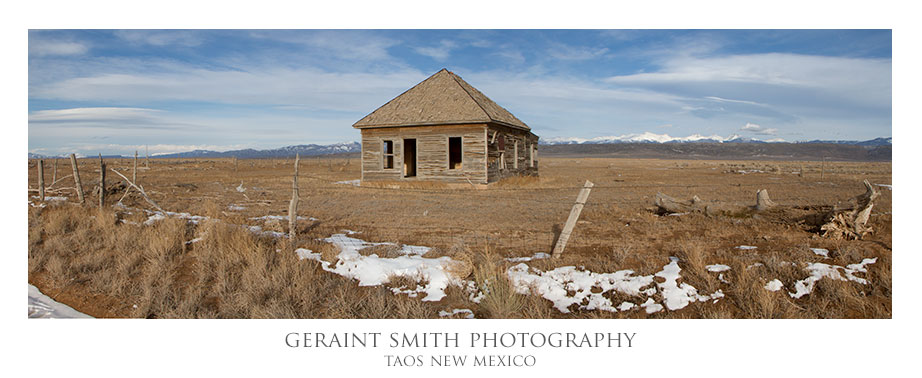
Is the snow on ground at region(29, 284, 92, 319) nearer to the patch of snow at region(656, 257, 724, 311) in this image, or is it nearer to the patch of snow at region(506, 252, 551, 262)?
the patch of snow at region(506, 252, 551, 262)

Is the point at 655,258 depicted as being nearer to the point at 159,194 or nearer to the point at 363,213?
the point at 363,213

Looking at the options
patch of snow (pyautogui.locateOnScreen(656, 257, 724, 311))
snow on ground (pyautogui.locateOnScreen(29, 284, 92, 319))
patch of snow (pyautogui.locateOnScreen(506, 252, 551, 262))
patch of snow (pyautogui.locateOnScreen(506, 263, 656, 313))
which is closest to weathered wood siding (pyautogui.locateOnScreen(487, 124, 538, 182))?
patch of snow (pyautogui.locateOnScreen(506, 252, 551, 262))

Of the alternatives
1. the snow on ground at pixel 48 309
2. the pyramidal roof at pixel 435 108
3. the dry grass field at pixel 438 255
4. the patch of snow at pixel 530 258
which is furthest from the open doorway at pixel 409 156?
the snow on ground at pixel 48 309

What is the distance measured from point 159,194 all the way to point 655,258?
49.7ft

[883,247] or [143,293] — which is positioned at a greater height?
[883,247]

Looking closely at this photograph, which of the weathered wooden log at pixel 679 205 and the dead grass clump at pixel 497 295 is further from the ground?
the weathered wooden log at pixel 679 205

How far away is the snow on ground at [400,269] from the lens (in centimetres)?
543

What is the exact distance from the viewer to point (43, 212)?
10.1 m

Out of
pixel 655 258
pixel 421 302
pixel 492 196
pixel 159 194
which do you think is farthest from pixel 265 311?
pixel 159 194

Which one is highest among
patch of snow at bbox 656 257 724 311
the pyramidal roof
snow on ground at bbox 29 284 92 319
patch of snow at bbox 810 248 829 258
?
the pyramidal roof

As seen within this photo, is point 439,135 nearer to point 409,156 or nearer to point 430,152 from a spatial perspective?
point 430,152

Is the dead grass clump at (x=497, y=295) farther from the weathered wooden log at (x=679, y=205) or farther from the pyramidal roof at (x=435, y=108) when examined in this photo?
the pyramidal roof at (x=435, y=108)

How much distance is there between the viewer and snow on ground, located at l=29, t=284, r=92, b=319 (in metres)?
4.94

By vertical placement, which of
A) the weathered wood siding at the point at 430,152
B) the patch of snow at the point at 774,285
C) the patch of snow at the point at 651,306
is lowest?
the patch of snow at the point at 651,306
